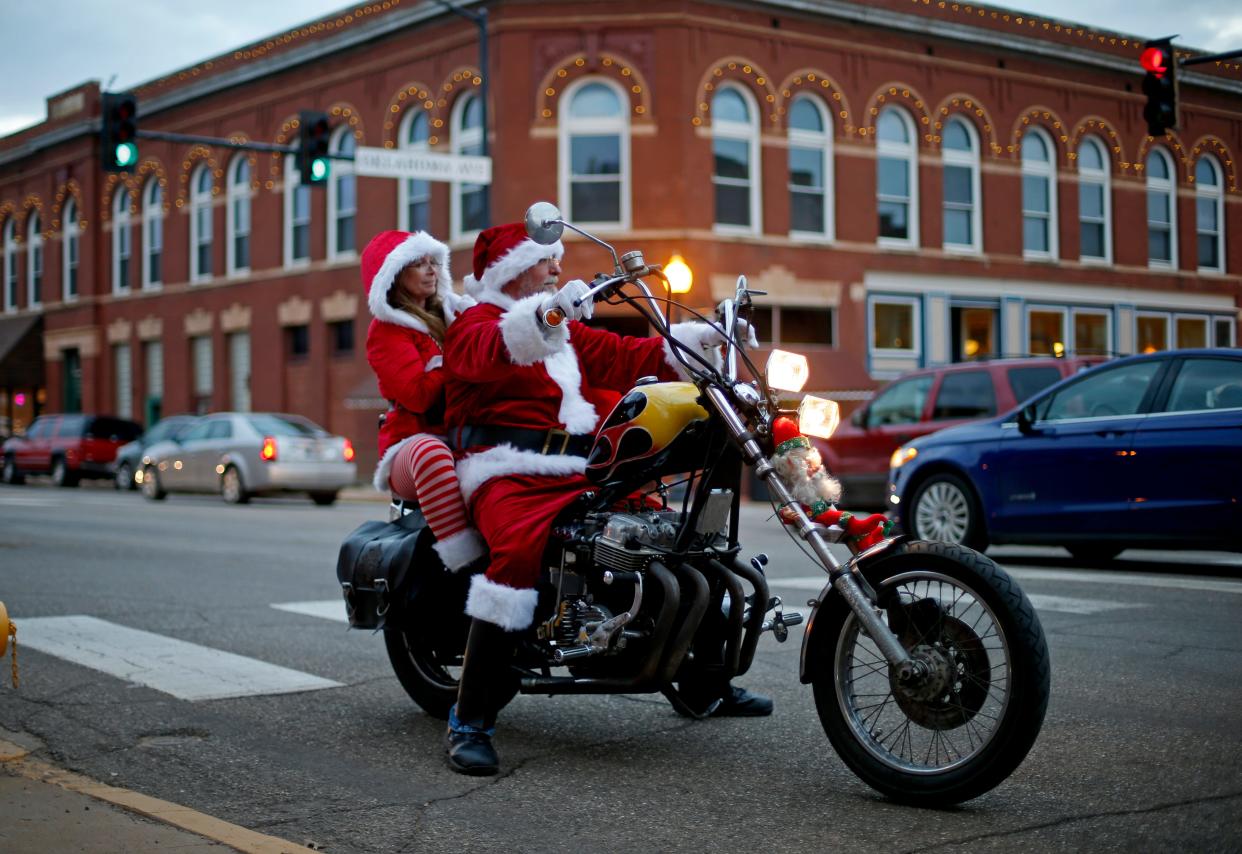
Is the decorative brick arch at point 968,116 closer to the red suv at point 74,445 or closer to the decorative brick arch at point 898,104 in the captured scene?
the decorative brick arch at point 898,104

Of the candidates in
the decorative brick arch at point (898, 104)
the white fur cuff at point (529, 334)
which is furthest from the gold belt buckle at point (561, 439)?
the decorative brick arch at point (898, 104)

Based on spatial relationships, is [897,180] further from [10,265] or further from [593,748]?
[10,265]

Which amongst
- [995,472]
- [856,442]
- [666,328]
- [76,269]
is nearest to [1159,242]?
[856,442]

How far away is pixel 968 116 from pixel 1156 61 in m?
15.4

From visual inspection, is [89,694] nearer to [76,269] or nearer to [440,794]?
[440,794]

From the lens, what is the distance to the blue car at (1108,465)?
9.77 m

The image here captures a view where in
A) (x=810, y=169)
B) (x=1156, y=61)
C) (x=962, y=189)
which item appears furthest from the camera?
(x=962, y=189)

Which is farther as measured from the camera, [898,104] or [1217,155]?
[1217,155]

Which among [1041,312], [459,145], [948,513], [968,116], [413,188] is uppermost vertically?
[968,116]

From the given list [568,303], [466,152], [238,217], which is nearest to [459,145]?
[466,152]

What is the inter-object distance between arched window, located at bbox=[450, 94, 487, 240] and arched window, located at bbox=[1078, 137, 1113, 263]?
45.1 ft

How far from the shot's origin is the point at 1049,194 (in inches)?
1288

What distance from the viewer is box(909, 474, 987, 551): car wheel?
11602 mm

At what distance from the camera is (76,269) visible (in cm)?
4272
